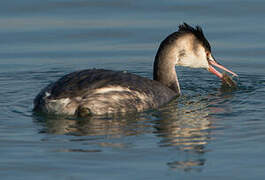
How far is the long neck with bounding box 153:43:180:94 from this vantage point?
1106 cm

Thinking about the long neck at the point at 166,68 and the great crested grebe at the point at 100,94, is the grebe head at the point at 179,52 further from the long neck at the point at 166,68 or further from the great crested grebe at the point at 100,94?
the great crested grebe at the point at 100,94

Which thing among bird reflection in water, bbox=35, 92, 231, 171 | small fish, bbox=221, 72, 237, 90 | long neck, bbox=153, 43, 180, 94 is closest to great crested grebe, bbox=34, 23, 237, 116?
bird reflection in water, bbox=35, 92, 231, 171

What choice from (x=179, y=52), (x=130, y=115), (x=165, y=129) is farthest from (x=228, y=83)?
(x=165, y=129)

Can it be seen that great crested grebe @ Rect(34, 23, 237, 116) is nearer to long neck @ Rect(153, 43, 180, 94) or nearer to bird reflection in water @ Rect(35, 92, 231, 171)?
bird reflection in water @ Rect(35, 92, 231, 171)

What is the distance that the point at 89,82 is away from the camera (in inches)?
374

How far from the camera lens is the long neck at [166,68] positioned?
436 inches

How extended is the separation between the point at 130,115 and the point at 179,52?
6.48ft

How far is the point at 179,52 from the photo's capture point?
1113 cm

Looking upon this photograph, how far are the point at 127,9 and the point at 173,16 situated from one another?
1109mm

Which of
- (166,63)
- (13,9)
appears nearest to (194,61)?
(166,63)

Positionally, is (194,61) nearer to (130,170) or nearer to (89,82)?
(89,82)

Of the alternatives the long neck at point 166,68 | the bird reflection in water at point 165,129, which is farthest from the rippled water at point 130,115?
the long neck at point 166,68

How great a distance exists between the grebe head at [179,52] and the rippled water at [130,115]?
0.42 meters

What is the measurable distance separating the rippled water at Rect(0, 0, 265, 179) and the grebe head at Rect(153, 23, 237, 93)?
42 centimetres
